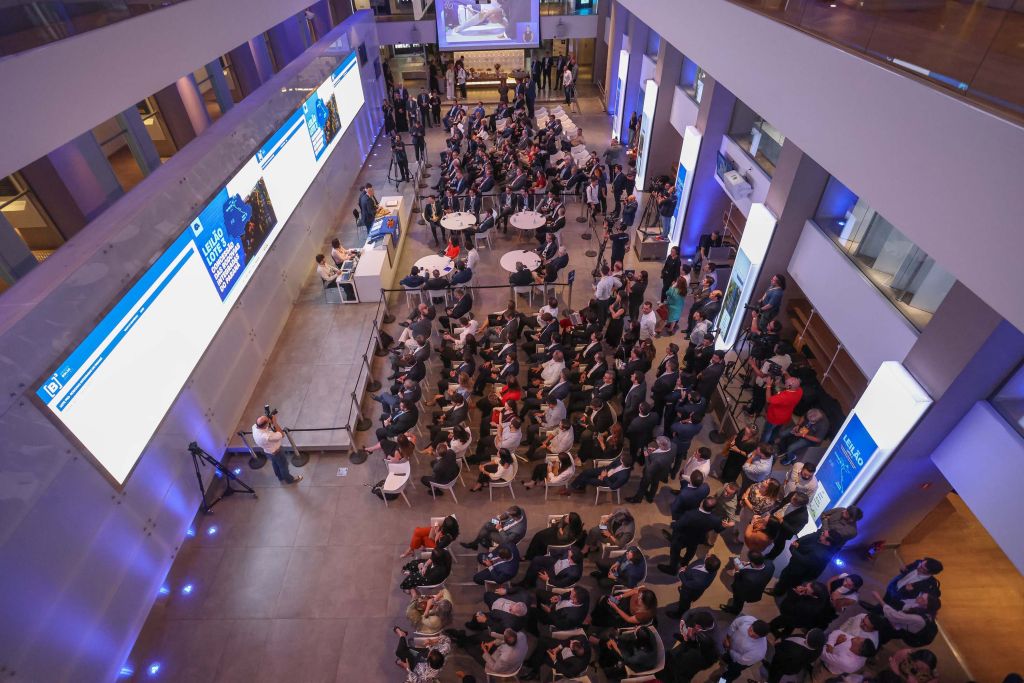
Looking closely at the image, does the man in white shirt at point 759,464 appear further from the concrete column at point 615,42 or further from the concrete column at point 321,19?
the concrete column at point 321,19

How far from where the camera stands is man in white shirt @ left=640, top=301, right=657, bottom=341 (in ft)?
27.1

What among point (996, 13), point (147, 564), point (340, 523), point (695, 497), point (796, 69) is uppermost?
point (996, 13)

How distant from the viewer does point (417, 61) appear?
24.3 m

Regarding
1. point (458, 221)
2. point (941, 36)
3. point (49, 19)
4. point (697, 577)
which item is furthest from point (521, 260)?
point (49, 19)

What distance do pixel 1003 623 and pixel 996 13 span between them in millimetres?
5982

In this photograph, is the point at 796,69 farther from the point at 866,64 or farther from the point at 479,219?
the point at 479,219

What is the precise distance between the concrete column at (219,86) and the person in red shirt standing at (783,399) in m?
9.69

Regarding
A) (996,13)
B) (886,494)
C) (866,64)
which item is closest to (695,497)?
(886,494)

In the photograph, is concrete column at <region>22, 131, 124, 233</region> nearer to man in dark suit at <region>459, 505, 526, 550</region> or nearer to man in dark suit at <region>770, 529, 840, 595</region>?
man in dark suit at <region>459, 505, 526, 550</region>

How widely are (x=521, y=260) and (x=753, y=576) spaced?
6.96 m

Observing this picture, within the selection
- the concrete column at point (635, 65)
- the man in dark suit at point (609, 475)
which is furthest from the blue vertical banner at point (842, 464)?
the concrete column at point (635, 65)

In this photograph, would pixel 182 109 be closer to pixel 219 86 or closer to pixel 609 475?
pixel 219 86

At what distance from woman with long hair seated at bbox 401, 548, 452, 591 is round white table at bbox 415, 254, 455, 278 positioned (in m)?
5.90

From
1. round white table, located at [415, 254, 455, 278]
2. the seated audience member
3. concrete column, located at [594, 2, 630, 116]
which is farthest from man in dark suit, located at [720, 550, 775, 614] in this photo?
concrete column, located at [594, 2, 630, 116]
